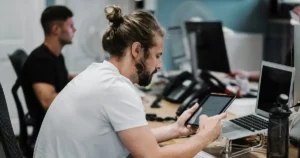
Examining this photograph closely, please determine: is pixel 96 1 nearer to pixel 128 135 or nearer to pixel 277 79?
pixel 277 79

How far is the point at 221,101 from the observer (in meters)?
2.08

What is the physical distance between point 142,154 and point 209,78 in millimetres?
1702

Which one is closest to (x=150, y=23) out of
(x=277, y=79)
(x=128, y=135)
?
(x=128, y=135)

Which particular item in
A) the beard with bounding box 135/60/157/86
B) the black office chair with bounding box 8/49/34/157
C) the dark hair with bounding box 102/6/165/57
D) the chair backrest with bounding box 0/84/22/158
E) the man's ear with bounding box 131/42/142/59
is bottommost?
the black office chair with bounding box 8/49/34/157

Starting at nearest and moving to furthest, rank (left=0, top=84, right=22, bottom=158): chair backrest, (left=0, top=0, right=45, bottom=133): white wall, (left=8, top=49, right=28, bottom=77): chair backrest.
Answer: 1. (left=0, top=84, right=22, bottom=158): chair backrest
2. (left=8, top=49, right=28, bottom=77): chair backrest
3. (left=0, top=0, right=45, bottom=133): white wall

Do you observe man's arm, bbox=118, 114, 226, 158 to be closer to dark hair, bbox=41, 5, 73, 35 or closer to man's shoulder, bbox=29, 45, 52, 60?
man's shoulder, bbox=29, 45, 52, 60

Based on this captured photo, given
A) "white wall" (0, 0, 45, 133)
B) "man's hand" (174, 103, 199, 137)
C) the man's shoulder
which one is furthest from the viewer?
"white wall" (0, 0, 45, 133)

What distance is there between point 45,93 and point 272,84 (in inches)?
56.9

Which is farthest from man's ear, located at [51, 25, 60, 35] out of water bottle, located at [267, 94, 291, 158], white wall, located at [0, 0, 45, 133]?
water bottle, located at [267, 94, 291, 158]

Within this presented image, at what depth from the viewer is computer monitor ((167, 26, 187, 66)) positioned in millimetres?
3928

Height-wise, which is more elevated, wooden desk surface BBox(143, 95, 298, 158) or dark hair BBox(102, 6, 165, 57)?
dark hair BBox(102, 6, 165, 57)

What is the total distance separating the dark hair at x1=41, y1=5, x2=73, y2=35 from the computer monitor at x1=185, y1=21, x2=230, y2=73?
88cm

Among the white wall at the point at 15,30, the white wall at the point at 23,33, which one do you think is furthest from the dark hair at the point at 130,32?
the white wall at the point at 15,30

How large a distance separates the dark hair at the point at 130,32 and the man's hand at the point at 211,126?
0.36 metres
